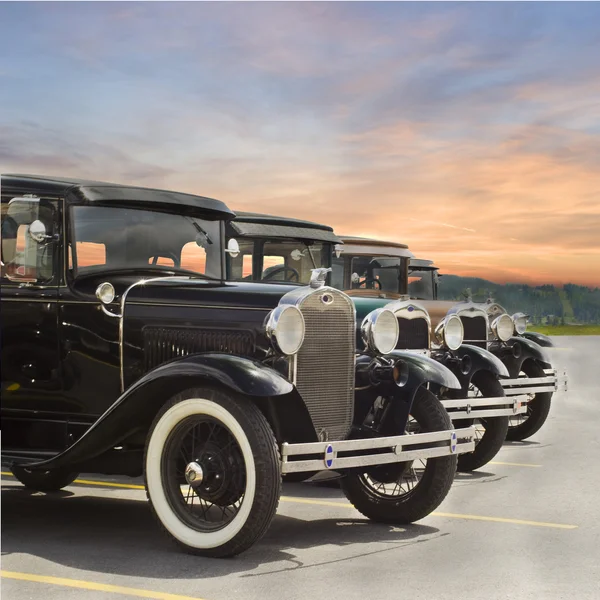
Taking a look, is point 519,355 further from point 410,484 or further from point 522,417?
point 410,484

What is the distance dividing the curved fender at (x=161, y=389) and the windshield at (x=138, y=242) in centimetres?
123

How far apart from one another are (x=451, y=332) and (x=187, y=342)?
12.6ft

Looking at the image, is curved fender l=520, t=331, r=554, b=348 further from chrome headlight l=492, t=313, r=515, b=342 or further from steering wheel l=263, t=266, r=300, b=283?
steering wheel l=263, t=266, r=300, b=283

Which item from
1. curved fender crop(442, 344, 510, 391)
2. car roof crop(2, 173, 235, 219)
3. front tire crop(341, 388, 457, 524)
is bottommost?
front tire crop(341, 388, 457, 524)

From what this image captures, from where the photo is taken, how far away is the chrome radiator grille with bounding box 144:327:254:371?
6.32 m

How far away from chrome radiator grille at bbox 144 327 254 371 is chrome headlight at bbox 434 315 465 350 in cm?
374

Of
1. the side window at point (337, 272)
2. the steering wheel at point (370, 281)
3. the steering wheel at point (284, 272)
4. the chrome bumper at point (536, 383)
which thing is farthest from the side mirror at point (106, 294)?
the steering wheel at point (370, 281)

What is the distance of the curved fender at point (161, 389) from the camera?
18.5 feet

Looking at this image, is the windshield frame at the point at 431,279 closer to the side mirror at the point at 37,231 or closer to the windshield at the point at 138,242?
the windshield at the point at 138,242

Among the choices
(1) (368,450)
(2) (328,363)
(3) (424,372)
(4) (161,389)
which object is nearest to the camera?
(4) (161,389)

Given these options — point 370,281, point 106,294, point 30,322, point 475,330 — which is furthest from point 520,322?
point 30,322

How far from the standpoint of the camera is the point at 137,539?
6.27 meters

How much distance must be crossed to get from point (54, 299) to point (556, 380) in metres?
6.27

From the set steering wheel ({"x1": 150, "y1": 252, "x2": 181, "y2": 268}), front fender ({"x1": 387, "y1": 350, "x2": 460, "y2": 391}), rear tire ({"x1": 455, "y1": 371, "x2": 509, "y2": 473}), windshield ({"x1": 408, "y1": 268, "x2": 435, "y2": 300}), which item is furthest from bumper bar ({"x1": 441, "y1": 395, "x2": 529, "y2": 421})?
windshield ({"x1": 408, "y1": 268, "x2": 435, "y2": 300})
